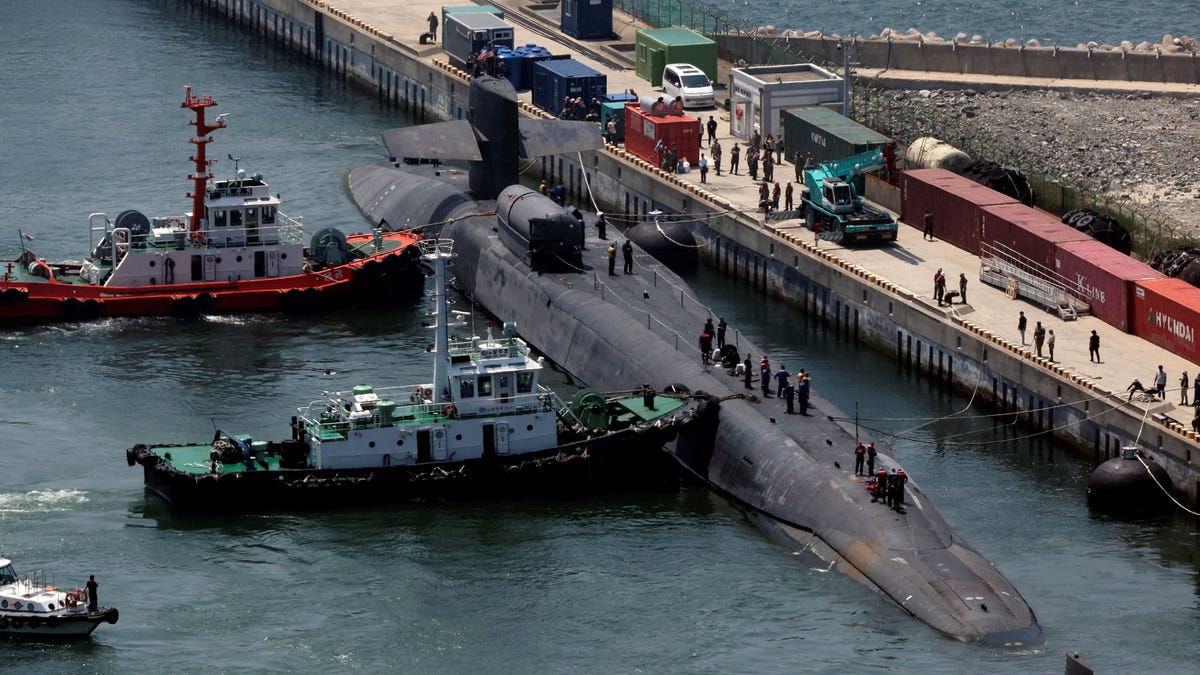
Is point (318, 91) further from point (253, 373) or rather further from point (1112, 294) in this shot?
point (1112, 294)

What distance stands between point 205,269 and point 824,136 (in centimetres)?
3015

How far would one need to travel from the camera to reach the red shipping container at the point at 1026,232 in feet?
299

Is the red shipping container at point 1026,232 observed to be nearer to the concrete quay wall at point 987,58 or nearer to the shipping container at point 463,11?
the concrete quay wall at point 987,58

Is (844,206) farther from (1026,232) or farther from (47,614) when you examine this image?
(47,614)

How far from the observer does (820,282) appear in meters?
96.4

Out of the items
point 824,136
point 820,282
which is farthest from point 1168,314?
point 824,136

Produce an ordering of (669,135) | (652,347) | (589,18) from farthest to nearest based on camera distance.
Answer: (589,18)
(669,135)
(652,347)

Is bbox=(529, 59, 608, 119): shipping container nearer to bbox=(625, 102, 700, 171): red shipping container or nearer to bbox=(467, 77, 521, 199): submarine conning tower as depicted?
bbox=(625, 102, 700, 171): red shipping container

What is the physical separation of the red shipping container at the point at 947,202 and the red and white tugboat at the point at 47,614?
45629 millimetres

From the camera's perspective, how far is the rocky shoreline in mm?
106125

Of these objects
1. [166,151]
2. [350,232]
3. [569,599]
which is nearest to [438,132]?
[350,232]

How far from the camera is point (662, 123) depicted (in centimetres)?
11119

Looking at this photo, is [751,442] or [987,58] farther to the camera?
[987,58]

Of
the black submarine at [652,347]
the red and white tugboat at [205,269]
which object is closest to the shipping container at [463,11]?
the black submarine at [652,347]
